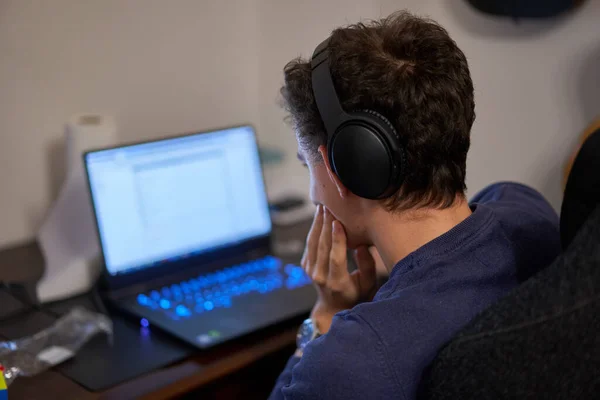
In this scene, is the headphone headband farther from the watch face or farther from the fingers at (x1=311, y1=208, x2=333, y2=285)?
the watch face

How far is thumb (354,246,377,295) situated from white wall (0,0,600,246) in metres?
0.58

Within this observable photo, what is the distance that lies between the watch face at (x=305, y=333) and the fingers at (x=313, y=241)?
3.5 inches

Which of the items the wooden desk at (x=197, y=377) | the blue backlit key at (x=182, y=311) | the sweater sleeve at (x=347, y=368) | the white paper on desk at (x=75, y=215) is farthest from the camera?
the white paper on desk at (x=75, y=215)

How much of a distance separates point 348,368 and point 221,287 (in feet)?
2.03

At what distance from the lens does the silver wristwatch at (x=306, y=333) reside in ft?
3.61

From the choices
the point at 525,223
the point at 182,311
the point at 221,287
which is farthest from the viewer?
the point at 221,287

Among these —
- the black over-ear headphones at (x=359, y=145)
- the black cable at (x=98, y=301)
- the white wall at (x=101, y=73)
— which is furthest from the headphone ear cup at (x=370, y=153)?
the white wall at (x=101, y=73)

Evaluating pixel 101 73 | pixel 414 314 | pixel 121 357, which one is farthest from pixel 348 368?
pixel 101 73

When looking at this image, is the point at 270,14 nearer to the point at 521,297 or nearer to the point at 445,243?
the point at 445,243

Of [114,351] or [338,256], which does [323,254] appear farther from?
[114,351]

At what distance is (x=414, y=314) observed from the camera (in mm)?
792

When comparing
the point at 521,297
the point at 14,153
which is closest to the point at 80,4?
the point at 14,153

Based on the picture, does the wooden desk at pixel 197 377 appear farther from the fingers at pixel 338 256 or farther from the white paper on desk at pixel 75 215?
the white paper on desk at pixel 75 215

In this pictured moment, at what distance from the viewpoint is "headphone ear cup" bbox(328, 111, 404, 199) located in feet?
2.78
